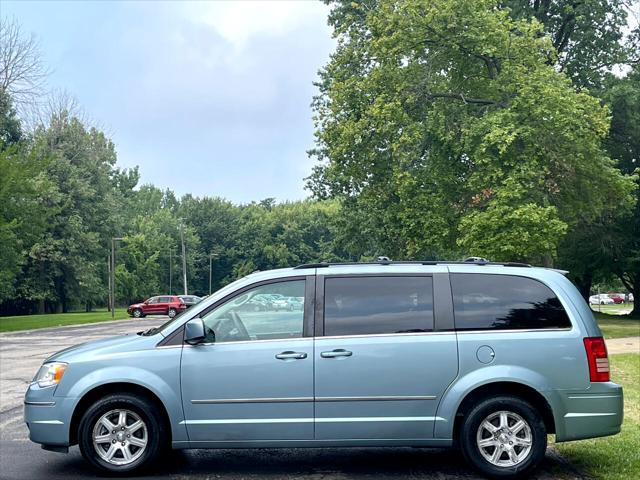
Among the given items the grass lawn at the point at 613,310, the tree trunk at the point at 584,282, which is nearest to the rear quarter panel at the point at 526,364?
the tree trunk at the point at 584,282

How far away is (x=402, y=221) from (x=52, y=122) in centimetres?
4223

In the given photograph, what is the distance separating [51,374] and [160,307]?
42.9m

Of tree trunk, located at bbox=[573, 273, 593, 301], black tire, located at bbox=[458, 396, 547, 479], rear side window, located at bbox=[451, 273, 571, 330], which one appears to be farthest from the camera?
tree trunk, located at bbox=[573, 273, 593, 301]

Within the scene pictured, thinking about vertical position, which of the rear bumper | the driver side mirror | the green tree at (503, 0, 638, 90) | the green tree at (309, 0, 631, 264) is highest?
the green tree at (503, 0, 638, 90)

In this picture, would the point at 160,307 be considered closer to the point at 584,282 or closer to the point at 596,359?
the point at 584,282

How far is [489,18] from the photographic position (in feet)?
78.4

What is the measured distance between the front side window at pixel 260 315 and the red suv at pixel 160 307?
4212 cm

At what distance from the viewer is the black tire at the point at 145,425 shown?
6094 mm

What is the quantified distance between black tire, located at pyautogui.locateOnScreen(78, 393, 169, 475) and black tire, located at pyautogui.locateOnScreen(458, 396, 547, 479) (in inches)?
103

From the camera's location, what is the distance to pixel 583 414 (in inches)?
236

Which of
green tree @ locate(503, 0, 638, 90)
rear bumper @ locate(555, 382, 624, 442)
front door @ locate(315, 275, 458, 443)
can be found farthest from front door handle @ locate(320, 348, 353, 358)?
green tree @ locate(503, 0, 638, 90)

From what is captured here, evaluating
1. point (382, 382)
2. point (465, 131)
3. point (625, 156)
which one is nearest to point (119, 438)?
A: point (382, 382)

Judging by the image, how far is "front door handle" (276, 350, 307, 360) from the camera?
19.9ft

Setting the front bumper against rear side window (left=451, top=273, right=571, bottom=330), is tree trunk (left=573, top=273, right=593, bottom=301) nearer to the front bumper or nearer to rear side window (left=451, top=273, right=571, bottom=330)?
rear side window (left=451, top=273, right=571, bottom=330)
